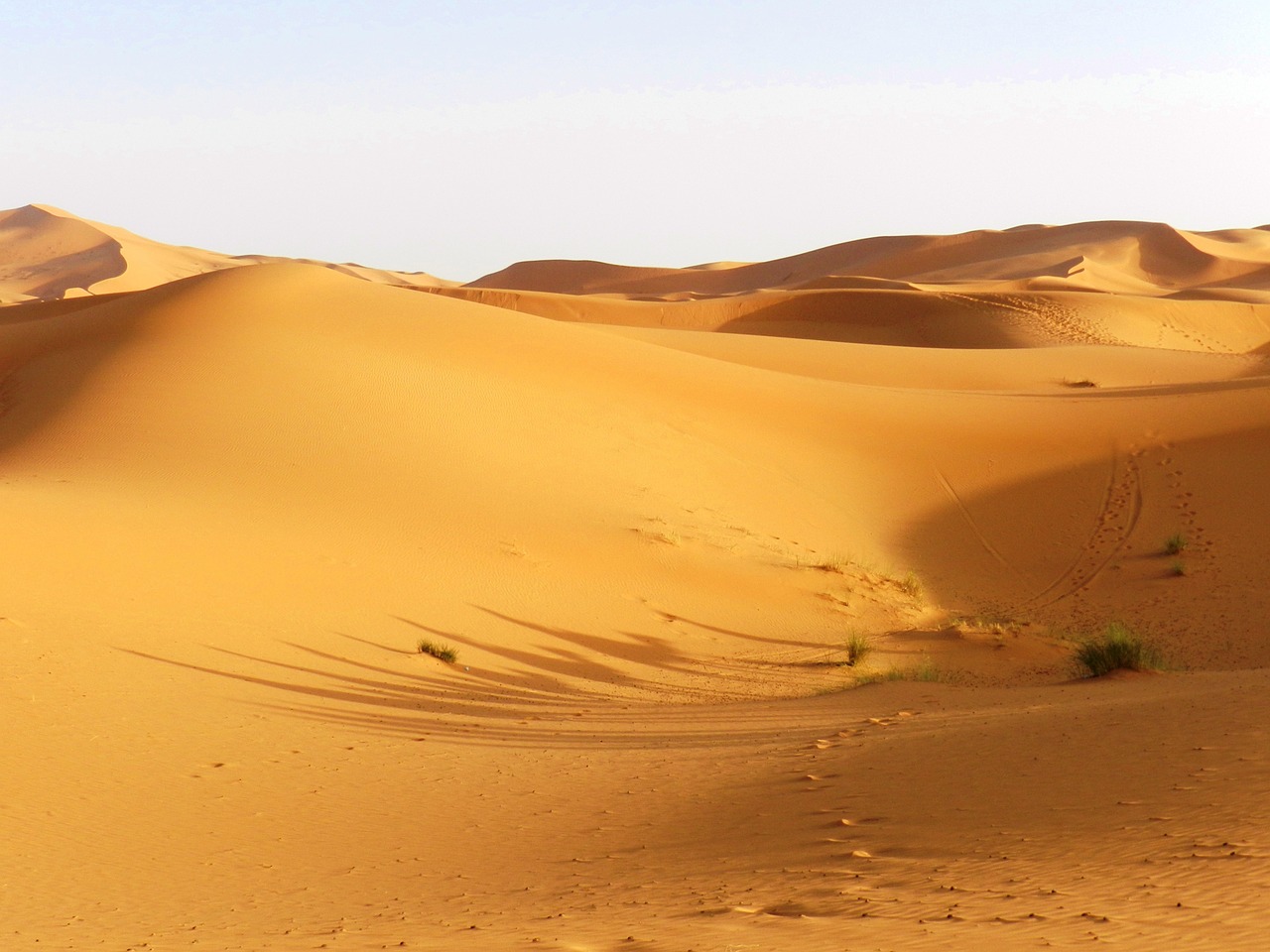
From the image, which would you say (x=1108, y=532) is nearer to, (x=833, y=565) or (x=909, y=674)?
(x=833, y=565)

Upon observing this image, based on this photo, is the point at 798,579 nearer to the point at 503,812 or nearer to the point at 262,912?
the point at 503,812

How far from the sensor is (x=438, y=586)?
12648 mm

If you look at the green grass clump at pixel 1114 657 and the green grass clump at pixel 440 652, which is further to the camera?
the green grass clump at pixel 440 652

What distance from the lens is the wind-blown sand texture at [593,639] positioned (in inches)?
209

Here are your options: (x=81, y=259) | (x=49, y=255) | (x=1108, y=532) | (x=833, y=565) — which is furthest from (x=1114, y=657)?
(x=49, y=255)

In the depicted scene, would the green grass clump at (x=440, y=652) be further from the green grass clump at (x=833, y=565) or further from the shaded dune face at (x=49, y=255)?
the shaded dune face at (x=49, y=255)

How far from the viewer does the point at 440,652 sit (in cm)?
1088

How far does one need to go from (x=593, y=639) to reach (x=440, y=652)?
1791 mm

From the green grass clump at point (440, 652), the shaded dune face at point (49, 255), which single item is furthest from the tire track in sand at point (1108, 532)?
the shaded dune face at point (49, 255)

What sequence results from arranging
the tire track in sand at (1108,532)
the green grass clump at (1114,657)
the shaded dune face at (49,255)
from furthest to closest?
the shaded dune face at (49,255), the tire track in sand at (1108,532), the green grass clump at (1114,657)

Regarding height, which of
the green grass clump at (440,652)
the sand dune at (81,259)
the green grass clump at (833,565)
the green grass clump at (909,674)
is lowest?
the green grass clump at (909,674)

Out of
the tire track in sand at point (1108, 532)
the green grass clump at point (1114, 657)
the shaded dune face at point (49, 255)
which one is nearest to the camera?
the green grass clump at point (1114, 657)

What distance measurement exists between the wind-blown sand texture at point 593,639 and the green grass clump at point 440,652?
0.10 metres

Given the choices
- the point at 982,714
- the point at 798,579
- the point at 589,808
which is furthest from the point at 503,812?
the point at 798,579
